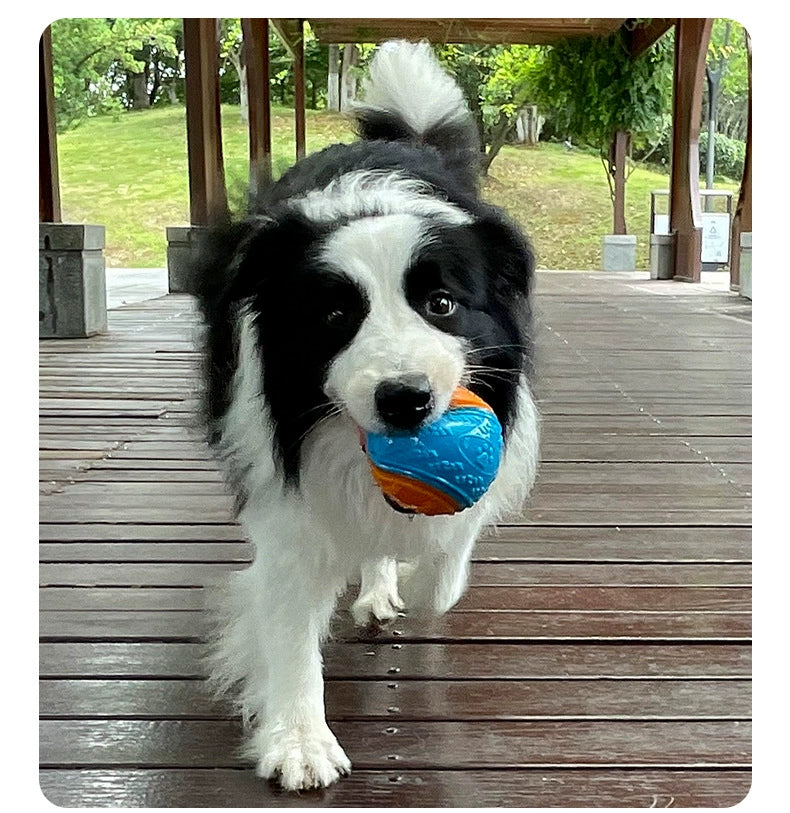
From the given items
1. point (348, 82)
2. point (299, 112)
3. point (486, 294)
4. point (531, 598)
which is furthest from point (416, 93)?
point (531, 598)

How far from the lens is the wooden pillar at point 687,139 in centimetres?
152

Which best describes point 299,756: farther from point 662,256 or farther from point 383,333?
point 662,256

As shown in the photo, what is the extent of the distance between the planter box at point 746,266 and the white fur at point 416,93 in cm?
65

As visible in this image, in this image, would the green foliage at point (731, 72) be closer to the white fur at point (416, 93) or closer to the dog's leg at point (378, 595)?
the white fur at point (416, 93)

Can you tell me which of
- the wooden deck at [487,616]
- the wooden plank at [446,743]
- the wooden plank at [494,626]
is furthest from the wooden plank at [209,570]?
the wooden plank at [446,743]

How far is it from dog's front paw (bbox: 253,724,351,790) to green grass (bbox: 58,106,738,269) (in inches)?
31.2

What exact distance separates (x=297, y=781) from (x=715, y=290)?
1.39m

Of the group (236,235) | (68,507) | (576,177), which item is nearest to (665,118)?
(576,177)

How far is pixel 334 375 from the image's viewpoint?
1312 mm

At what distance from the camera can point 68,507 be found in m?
2.32

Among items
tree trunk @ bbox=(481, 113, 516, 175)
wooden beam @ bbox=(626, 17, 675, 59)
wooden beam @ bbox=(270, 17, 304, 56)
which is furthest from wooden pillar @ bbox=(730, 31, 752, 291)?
wooden beam @ bbox=(270, 17, 304, 56)

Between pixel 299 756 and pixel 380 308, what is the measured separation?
0.61 metres

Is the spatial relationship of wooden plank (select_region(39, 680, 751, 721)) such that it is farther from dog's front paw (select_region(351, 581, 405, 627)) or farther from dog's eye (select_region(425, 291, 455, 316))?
dog's eye (select_region(425, 291, 455, 316))

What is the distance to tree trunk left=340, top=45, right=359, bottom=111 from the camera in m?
1.85
